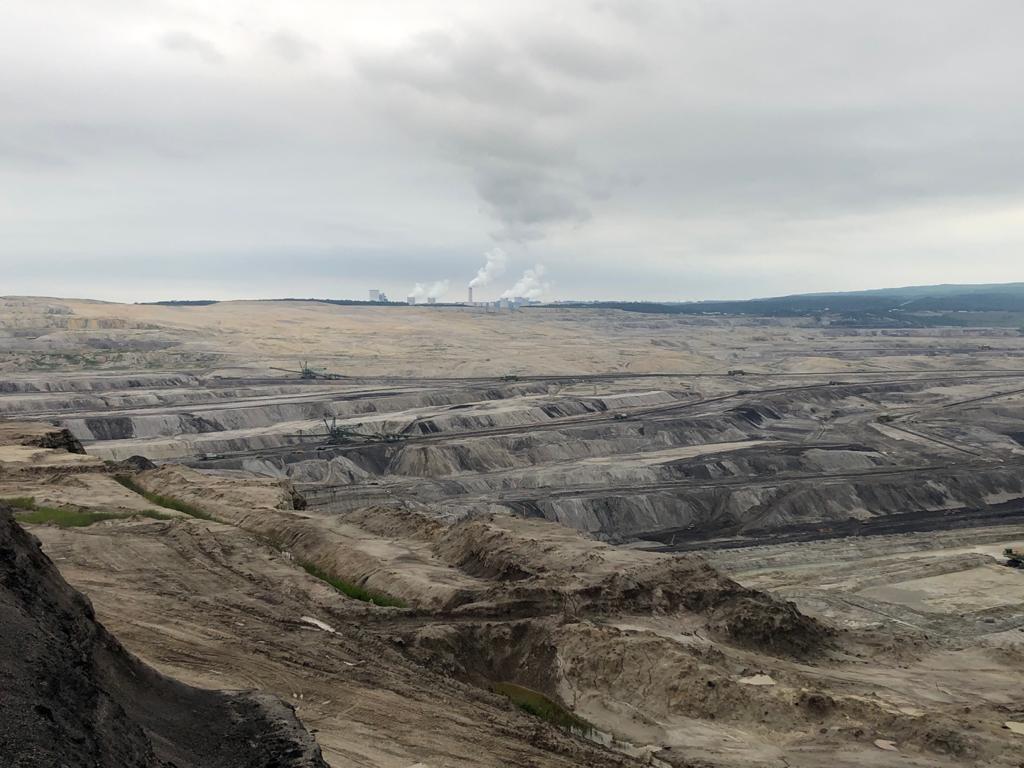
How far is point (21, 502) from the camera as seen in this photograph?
31.0 metres

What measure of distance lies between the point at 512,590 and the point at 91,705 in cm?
1667

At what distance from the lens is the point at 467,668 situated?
21969 mm

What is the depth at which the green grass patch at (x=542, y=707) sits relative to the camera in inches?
782

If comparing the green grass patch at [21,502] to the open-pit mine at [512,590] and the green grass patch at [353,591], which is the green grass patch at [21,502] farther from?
the green grass patch at [353,591]

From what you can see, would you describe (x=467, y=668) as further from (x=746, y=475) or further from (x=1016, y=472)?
(x=1016, y=472)

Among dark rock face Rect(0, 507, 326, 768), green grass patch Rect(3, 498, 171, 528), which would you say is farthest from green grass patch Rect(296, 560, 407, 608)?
dark rock face Rect(0, 507, 326, 768)

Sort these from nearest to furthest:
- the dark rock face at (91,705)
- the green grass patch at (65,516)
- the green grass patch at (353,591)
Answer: the dark rock face at (91,705) < the green grass patch at (353,591) < the green grass patch at (65,516)

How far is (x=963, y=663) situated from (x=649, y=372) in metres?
115

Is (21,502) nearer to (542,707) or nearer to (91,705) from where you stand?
(542,707)

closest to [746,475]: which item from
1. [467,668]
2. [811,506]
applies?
[811,506]

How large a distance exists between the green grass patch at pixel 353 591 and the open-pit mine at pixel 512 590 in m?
0.14

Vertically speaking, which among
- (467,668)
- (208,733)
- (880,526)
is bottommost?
(880,526)

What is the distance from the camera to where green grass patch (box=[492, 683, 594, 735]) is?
19875mm

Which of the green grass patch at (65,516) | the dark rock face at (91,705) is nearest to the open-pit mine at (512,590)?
the dark rock face at (91,705)
